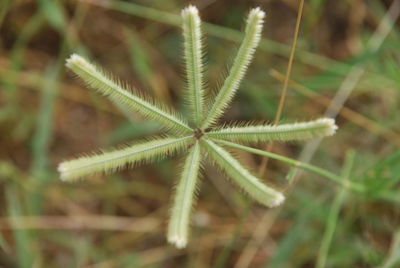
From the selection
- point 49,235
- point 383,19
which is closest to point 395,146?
point 383,19

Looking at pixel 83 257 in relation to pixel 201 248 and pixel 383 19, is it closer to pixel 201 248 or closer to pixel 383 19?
pixel 201 248

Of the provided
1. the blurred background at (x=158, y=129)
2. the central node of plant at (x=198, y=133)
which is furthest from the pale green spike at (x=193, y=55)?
the blurred background at (x=158, y=129)

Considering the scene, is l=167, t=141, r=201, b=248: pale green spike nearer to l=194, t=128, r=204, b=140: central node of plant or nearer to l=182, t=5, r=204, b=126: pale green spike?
l=194, t=128, r=204, b=140: central node of plant

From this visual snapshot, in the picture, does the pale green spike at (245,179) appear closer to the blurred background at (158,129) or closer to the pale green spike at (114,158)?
the pale green spike at (114,158)

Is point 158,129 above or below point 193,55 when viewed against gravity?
above

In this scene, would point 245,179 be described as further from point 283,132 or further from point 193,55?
point 193,55

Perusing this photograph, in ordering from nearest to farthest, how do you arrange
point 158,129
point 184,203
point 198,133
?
point 184,203 → point 198,133 → point 158,129

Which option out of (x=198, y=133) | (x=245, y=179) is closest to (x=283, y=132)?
(x=245, y=179)
